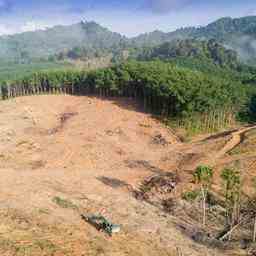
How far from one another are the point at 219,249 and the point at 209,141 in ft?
85.0

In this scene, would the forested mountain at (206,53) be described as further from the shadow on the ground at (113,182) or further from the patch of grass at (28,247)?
the patch of grass at (28,247)

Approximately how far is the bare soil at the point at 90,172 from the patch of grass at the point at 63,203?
9 centimetres

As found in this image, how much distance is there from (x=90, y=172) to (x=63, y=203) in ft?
39.7

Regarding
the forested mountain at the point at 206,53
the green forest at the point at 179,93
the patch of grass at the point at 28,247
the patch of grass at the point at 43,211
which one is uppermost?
the forested mountain at the point at 206,53

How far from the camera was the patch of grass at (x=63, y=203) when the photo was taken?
95.6ft

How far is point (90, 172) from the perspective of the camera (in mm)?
41594

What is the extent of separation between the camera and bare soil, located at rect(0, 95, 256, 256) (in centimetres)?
2350

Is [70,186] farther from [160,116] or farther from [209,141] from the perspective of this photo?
[160,116]

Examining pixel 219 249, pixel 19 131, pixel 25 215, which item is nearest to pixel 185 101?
pixel 19 131

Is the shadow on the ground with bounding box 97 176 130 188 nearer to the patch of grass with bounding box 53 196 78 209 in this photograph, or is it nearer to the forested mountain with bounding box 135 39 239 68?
the patch of grass with bounding box 53 196 78 209

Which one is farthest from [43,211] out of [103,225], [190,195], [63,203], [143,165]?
[143,165]

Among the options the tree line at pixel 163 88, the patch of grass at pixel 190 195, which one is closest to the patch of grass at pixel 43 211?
the patch of grass at pixel 190 195

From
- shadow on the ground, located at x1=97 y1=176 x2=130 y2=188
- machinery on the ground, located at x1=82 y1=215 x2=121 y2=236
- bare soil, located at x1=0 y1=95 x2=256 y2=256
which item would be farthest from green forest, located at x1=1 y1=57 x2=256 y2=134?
machinery on the ground, located at x1=82 y1=215 x2=121 y2=236

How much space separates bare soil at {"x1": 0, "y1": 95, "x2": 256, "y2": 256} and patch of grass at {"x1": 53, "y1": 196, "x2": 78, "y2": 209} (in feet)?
0.30
